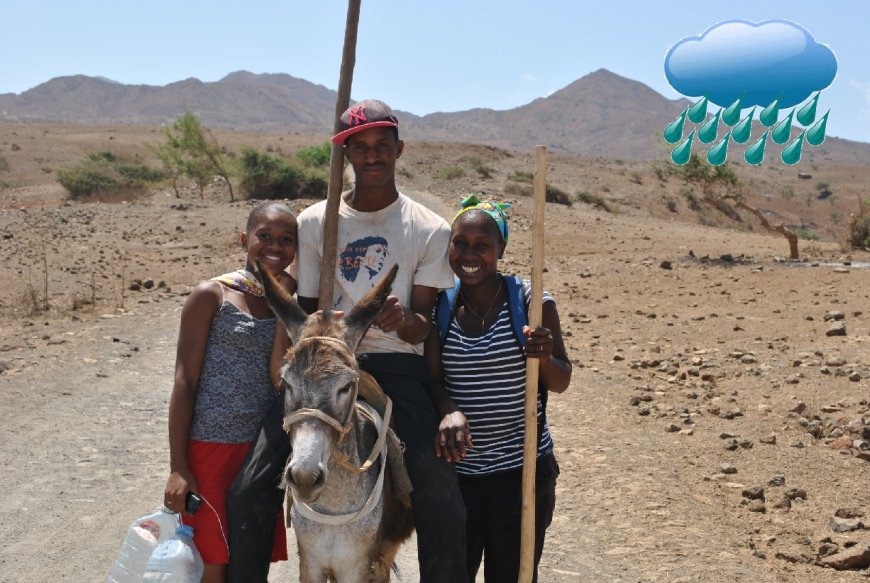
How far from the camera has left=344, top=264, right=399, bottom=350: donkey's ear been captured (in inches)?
127

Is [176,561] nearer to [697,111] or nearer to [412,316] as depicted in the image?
[412,316]

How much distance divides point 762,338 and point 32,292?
11285mm

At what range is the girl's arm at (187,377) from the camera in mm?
3564

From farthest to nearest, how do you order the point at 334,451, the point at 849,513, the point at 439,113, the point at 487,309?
1. the point at 439,113
2. the point at 849,513
3. the point at 487,309
4. the point at 334,451

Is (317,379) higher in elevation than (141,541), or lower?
higher

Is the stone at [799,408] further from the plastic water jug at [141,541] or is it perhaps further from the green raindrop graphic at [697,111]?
the plastic water jug at [141,541]

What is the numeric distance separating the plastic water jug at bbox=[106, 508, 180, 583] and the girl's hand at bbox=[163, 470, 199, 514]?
0.16 meters

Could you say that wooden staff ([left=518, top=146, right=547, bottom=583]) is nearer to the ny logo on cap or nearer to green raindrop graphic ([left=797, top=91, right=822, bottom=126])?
the ny logo on cap

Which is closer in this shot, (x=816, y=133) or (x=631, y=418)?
(x=631, y=418)

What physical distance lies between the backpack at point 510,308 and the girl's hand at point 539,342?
0.12 m

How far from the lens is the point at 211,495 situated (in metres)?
3.64

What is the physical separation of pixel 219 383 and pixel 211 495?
1.64 feet

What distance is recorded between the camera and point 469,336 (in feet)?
12.3

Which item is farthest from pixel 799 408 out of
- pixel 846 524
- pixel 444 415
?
pixel 444 415
